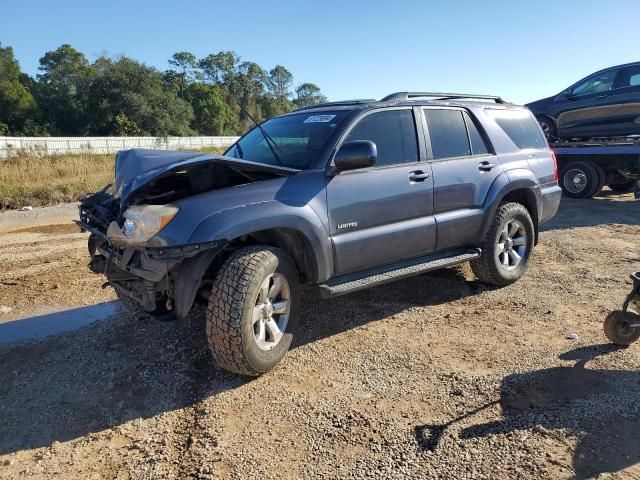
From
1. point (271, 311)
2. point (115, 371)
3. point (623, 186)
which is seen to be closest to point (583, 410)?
point (271, 311)

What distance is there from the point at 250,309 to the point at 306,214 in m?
0.80

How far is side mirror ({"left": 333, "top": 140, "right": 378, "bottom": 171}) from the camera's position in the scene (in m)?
3.73

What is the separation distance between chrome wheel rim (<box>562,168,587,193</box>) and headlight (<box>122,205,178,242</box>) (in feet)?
Answer: 36.0

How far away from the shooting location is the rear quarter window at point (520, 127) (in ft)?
17.8

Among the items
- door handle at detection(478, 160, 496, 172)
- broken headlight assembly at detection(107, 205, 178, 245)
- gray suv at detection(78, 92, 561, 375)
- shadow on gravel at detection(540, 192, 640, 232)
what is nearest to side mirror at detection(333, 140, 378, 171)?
gray suv at detection(78, 92, 561, 375)

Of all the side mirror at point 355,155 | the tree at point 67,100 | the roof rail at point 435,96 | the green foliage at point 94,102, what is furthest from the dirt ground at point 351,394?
the tree at point 67,100

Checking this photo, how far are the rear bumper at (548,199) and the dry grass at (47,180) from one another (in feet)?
37.1

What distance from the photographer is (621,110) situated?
10.7 metres

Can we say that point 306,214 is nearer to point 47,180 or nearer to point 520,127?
point 520,127

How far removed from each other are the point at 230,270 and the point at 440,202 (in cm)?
218

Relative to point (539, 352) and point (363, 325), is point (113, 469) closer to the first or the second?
point (363, 325)

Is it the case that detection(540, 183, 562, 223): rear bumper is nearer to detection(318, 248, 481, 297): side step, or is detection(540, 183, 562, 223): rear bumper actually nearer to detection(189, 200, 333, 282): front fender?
detection(318, 248, 481, 297): side step

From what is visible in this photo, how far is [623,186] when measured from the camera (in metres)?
12.3

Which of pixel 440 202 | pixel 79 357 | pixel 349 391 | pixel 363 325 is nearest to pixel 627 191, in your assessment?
pixel 440 202
